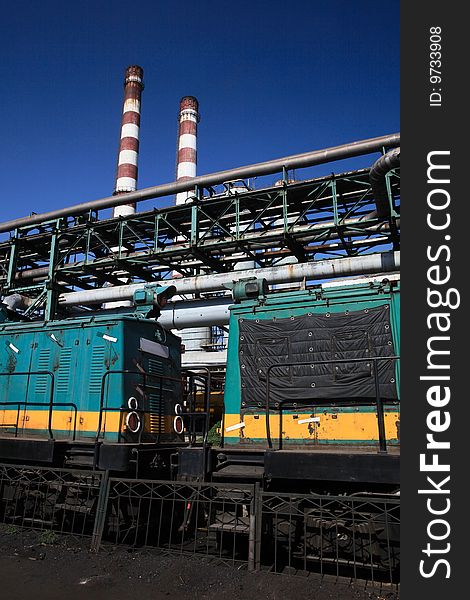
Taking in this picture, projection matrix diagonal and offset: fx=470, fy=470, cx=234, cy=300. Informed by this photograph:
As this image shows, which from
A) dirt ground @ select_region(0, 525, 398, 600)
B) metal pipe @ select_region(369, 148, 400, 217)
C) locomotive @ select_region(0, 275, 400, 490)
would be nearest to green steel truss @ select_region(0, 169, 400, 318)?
metal pipe @ select_region(369, 148, 400, 217)

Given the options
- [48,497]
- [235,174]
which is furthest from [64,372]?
[235,174]

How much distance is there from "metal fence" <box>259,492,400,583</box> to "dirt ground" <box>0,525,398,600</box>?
0.93ft

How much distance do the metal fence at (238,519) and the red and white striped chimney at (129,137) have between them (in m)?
22.3

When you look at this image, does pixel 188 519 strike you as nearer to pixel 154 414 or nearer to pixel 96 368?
pixel 154 414

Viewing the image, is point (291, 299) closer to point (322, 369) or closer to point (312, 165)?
point (322, 369)

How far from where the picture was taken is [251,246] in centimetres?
1648

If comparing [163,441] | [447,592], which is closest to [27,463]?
[163,441]

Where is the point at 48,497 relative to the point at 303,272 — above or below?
below

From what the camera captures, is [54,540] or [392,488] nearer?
[392,488]

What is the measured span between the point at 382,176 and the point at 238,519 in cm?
1028

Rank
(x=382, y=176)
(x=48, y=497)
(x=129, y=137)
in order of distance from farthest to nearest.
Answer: (x=129, y=137), (x=382, y=176), (x=48, y=497)

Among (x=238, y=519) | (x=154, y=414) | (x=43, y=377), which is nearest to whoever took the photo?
(x=238, y=519)

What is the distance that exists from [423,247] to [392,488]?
3076 mm

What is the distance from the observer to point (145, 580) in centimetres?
472
